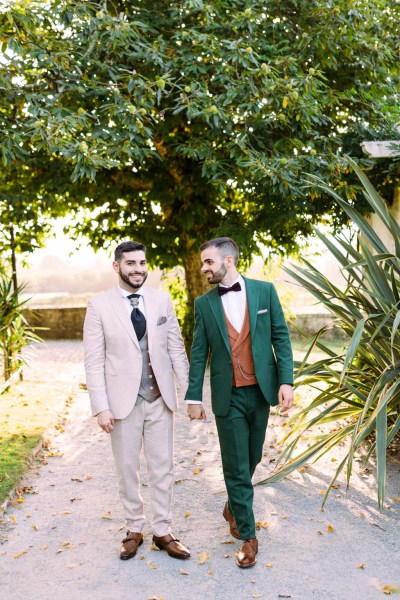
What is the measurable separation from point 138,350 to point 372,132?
4770 mm

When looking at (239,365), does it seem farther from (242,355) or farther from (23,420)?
(23,420)

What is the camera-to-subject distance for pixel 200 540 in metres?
4.17

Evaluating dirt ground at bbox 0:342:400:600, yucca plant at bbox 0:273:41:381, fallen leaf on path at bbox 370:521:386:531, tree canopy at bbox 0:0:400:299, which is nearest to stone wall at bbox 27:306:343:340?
yucca plant at bbox 0:273:41:381

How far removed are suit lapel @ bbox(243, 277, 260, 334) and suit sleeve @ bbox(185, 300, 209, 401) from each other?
0.93 feet

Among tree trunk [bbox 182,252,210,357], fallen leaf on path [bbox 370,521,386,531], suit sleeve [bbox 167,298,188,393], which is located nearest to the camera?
suit sleeve [bbox 167,298,188,393]

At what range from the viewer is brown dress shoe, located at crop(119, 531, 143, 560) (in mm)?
3871

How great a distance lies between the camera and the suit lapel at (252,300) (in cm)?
382

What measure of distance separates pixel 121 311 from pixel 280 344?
0.92m

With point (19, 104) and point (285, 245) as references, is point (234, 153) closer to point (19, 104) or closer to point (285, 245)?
point (19, 104)

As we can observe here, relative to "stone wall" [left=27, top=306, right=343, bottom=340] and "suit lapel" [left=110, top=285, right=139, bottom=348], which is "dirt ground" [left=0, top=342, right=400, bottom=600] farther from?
"stone wall" [left=27, top=306, right=343, bottom=340]

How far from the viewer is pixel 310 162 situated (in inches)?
276

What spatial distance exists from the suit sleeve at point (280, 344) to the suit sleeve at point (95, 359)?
97 centimetres

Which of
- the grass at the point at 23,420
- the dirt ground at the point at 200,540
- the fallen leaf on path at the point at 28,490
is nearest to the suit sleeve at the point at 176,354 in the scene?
the dirt ground at the point at 200,540

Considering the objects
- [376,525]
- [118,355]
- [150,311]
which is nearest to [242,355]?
[150,311]
